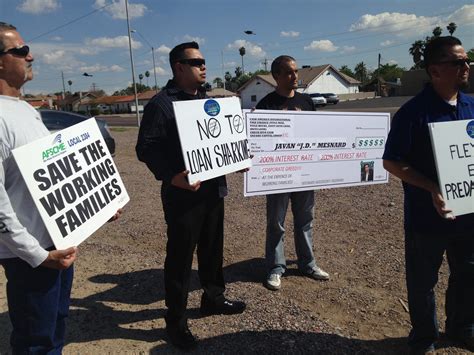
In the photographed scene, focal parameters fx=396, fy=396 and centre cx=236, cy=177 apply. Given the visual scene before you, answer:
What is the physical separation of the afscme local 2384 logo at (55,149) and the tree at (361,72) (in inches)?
4834

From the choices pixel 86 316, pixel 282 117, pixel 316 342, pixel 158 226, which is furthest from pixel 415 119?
pixel 158 226

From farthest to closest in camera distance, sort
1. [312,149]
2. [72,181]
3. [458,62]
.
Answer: [312,149], [458,62], [72,181]

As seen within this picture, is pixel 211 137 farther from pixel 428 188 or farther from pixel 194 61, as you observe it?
pixel 428 188

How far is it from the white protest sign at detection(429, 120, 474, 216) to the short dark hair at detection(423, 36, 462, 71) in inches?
16.4

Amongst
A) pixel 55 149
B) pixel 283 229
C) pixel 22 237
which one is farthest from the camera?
pixel 283 229

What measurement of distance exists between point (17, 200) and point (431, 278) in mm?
2666

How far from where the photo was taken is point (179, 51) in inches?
117

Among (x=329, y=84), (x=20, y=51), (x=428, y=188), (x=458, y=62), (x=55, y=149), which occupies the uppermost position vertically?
(x=329, y=84)

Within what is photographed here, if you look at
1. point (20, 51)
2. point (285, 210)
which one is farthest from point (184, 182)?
point (285, 210)

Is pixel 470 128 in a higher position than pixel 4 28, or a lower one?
lower

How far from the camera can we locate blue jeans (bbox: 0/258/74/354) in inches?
82.9

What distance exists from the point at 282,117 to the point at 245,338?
6.88 feet

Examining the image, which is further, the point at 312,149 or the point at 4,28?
the point at 312,149

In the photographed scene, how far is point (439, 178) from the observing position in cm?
258
